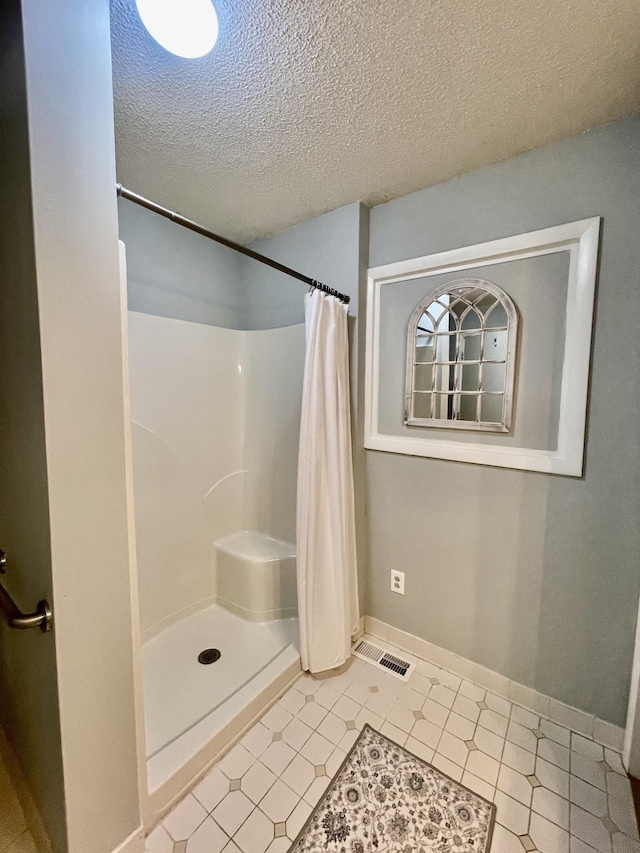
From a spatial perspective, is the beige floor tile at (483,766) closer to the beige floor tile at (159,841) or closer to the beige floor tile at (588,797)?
the beige floor tile at (588,797)

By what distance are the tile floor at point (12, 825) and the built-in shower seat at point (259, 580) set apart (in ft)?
3.29

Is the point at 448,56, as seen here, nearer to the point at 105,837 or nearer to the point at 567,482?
the point at 567,482

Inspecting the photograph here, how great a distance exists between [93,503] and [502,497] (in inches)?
57.4

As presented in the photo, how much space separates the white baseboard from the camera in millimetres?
1244

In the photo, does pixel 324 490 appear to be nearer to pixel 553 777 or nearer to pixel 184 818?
pixel 184 818

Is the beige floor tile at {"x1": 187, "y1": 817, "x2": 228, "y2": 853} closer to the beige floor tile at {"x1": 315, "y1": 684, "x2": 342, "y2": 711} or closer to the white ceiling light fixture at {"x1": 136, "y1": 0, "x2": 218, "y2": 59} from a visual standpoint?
the beige floor tile at {"x1": 315, "y1": 684, "x2": 342, "y2": 711}

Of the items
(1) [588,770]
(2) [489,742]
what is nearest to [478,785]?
(2) [489,742]

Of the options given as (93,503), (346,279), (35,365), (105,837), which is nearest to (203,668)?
(105,837)

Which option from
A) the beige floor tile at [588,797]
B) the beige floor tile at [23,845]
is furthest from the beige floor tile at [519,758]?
the beige floor tile at [23,845]

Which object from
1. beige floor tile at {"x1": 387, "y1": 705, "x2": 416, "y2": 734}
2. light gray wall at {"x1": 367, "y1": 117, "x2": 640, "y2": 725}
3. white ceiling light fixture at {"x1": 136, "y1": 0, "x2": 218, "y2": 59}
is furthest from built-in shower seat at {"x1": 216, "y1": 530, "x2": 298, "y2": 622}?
white ceiling light fixture at {"x1": 136, "y1": 0, "x2": 218, "y2": 59}

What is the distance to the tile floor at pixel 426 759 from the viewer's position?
98 cm

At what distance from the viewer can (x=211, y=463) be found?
2006 millimetres

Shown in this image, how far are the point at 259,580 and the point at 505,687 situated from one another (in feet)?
4.11

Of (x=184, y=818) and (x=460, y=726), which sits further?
(x=460, y=726)
